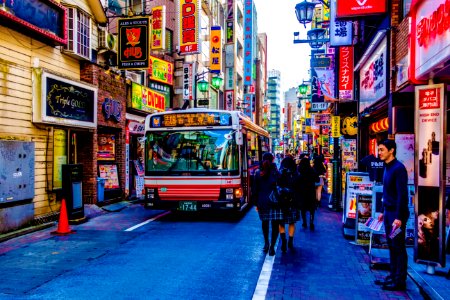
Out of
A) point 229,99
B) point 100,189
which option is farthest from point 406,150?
point 229,99

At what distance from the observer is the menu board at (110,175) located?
16.0 metres

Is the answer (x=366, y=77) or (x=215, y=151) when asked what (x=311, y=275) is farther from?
(x=366, y=77)

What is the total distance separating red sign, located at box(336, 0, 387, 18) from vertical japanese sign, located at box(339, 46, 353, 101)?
18.4 ft

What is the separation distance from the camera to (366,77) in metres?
14.0

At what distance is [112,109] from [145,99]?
3.60 m

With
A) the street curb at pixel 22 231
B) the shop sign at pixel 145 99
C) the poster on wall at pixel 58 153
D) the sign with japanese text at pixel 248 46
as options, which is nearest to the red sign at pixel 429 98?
the street curb at pixel 22 231

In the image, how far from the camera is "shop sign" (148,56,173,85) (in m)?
21.7

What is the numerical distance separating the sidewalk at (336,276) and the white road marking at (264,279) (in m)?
0.07

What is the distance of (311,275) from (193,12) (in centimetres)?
1928

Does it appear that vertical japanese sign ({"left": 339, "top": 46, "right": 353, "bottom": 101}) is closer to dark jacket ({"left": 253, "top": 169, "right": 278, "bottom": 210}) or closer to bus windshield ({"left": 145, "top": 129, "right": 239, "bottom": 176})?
bus windshield ({"left": 145, "top": 129, "right": 239, "bottom": 176})

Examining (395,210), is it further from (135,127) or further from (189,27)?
(189,27)

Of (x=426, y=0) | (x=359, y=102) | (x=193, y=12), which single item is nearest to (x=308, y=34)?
(x=359, y=102)

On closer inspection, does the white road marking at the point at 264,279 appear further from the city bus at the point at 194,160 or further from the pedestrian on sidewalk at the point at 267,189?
the city bus at the point at 194,160

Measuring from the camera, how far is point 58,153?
12672 millimetres
